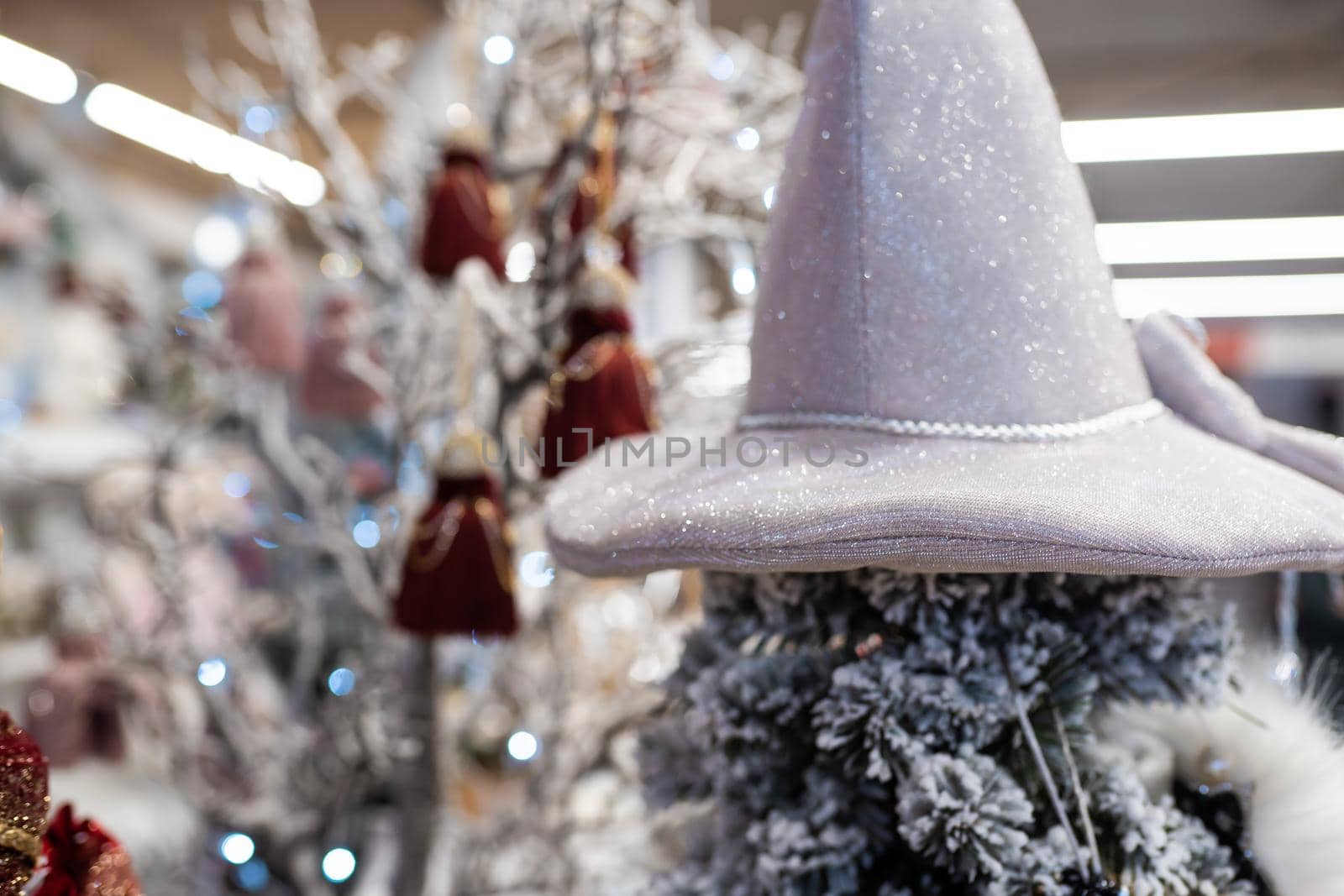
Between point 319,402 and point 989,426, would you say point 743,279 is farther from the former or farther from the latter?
point 319,402

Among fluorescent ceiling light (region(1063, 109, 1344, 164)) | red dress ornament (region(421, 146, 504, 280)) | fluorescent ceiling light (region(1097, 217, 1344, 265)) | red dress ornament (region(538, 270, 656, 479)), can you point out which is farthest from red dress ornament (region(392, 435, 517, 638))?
fluorescent ceiling light (region(1097, 217, 1344, 265))

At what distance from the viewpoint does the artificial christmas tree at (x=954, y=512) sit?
431 millimetres

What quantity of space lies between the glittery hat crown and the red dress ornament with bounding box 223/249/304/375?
34.4 inches

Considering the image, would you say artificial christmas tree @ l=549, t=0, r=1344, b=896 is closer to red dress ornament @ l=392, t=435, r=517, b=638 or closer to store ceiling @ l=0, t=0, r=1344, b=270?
red dress ornament @ l=392, t=435, r=517, b=638

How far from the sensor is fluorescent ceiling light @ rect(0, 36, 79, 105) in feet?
6.88

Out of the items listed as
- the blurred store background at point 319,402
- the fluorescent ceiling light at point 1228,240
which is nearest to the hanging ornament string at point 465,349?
the blurred store background at point 319,402

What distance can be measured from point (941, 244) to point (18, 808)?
1.66ft

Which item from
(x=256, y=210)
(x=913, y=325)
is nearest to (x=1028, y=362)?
(x=913, y=325)

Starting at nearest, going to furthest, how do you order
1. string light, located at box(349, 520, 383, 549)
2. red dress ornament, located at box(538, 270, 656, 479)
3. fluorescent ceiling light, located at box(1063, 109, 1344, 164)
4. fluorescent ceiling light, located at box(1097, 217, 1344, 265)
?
red dress ornament, located at box(538, 270, 656, 479) < string light, located at box(349, 520, 383, 549) < fluorescent ceiling light, located at box(1063, 109, 1344, 164) < fluorescent ceiling light, located at box(1097, 217, 1344, 265)

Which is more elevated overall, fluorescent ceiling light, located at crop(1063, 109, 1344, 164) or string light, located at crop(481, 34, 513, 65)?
fluorescent ceiling light, located at crop(1063, 109, 1344, 164)

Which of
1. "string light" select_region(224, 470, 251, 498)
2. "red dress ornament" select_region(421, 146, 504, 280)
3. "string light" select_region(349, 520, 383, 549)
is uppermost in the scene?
"string light" select_region(224, 470, 251, 498)

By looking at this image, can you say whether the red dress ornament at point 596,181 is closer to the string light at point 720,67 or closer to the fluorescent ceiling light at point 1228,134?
the string light at point 720,67

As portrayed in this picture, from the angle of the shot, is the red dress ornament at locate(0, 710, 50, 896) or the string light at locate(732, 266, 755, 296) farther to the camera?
the string light at locate(732, 266, 755, 296)

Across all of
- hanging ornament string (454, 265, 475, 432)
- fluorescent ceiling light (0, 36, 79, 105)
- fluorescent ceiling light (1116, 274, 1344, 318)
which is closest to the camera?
hanging ornament string (454, 265, 475, 432)
